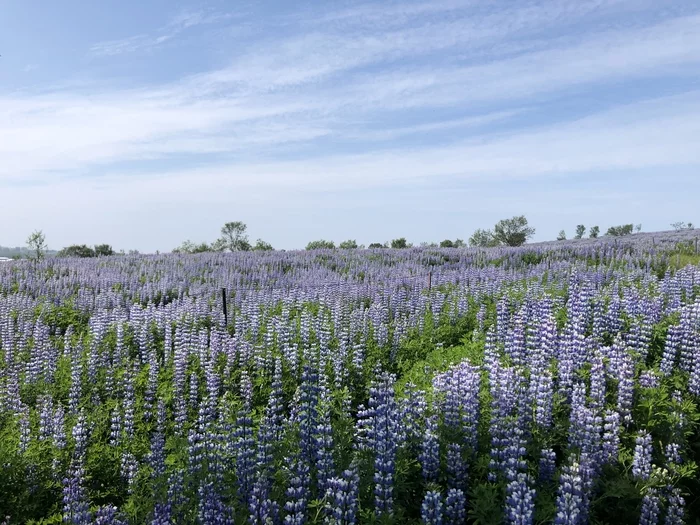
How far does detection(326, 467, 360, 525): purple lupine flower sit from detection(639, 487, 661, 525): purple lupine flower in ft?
9.79

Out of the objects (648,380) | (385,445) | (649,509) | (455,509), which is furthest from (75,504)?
(648,380)

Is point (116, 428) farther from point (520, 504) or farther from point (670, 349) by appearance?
point (670, 349)

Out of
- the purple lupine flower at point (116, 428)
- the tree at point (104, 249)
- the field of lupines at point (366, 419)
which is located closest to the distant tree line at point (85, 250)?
the tree at point (104, 249)

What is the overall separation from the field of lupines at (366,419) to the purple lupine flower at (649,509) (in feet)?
0.08

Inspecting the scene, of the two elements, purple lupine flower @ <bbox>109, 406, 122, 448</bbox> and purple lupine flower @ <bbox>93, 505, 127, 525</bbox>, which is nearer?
purple lupine flower @ <bbox>93, 505, 127, 525</bbox>

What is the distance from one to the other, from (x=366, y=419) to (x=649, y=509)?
3049mm

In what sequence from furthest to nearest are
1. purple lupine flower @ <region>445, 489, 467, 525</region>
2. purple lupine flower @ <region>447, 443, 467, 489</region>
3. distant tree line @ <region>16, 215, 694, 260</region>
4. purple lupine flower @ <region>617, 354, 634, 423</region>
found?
distant tree line @ <region>16, 215, 694, 260</region>, purple lupine flower @ <region>617, 354, 634, 423</region>, purple lupine flower @ <region>447, 443, 467, 489</region>, purple lupine flower @ <region>445, 489, 467, 525</region>

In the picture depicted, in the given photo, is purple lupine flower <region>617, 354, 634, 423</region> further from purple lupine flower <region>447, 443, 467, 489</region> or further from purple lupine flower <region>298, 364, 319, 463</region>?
purple lupine flower <region>298, 364, 319, 463</region>

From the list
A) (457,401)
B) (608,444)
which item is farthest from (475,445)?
(608,444)

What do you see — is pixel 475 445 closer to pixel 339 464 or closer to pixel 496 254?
pixel 339 464

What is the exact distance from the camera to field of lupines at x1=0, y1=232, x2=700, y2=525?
18.0ft

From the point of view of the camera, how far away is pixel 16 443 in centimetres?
799

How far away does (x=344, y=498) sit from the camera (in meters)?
4.85

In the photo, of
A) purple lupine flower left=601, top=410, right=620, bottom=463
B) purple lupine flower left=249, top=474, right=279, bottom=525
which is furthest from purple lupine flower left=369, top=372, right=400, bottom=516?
purple lupine flower left=601, top=410, right=620, bottom=463
